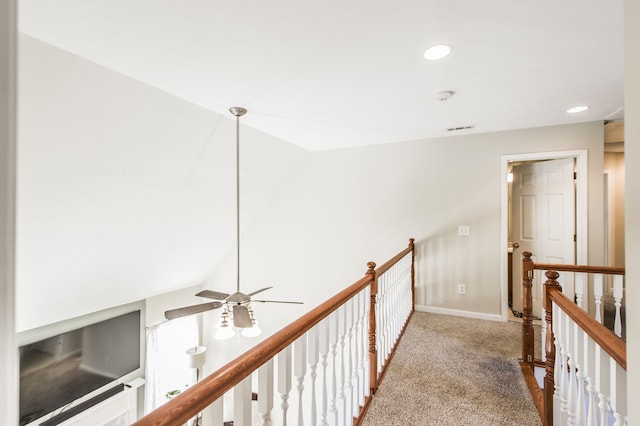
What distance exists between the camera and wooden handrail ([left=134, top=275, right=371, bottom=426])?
70cm

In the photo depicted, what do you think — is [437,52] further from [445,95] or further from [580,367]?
[580,367]

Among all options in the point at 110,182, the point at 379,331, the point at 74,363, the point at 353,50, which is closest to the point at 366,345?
the point at 379,331

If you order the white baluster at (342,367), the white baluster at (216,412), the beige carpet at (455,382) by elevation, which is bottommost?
the beige carpet at (455,382)

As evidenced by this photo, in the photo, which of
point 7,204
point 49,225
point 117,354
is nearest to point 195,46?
point 7,204

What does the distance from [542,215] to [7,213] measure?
447cm

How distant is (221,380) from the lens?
0.86 meters

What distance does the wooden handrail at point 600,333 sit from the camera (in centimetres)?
100

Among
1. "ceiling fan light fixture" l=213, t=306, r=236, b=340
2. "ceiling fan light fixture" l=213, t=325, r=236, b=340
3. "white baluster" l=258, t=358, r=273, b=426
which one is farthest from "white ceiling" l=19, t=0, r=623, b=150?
"ceiling fan light fixture" l=213, t=325, r=236, b=340

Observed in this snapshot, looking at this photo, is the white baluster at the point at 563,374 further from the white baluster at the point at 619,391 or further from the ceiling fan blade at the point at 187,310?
the ceiling fan blade at the point at 187,310

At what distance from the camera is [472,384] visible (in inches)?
88.2

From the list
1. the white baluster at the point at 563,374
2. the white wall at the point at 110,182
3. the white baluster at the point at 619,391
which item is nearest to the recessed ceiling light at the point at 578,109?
the white baluster at the point at 563,374

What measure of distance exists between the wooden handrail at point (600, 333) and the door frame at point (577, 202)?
2071mm

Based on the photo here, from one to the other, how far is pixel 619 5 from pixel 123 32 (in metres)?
2.42

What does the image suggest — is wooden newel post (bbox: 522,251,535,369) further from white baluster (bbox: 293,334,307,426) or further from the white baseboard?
white baluster (bbox: 293,334,307,426)
